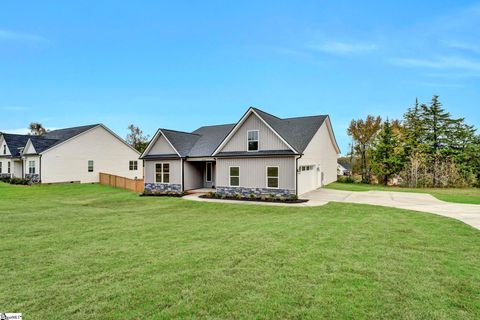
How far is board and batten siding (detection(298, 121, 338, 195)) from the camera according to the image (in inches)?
733

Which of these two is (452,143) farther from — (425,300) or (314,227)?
(425,300)

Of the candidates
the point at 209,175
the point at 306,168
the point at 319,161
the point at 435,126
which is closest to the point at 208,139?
the point at 209,175

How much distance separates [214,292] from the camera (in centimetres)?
420

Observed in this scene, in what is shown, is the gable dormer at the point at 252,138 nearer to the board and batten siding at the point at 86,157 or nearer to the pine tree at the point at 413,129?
the board and batten siding at the point at 86,157

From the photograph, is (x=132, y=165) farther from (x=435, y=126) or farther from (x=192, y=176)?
(x=435, y=126)

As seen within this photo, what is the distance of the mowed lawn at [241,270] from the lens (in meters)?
3.74

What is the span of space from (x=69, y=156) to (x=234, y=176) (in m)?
21.3

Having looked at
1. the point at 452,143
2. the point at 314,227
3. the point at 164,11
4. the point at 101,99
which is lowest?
the point at 314,227

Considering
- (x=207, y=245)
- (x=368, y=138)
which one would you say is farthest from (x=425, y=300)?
(x=368, y=138)

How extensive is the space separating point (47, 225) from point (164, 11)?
1581 centimetres

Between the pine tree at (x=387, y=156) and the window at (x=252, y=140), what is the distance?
1808 centimetres

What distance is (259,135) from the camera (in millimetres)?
18031

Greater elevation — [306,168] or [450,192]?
[306,168]

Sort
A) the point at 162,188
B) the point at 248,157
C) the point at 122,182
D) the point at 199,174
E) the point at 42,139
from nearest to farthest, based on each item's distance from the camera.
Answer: the point at 248,157 < the point at 162,188 < the point at 199,174 < the point at 122,182 < the point at 42,139
